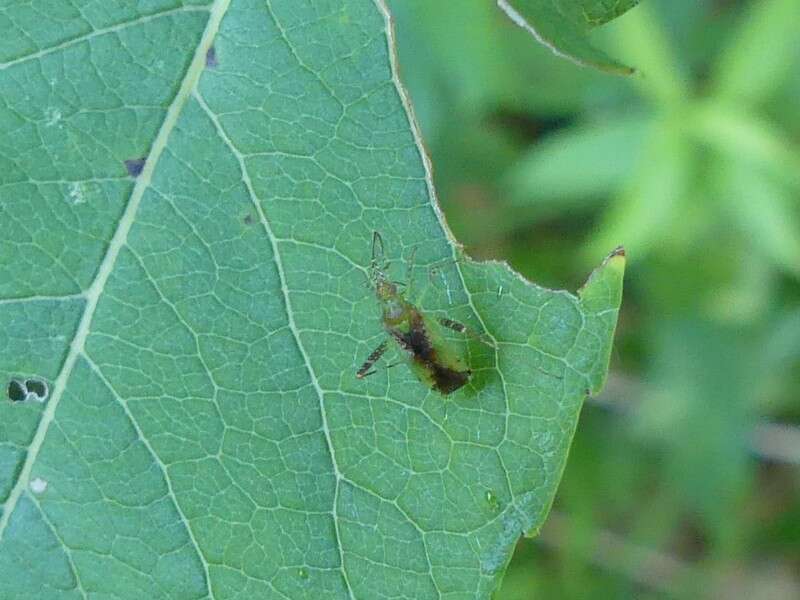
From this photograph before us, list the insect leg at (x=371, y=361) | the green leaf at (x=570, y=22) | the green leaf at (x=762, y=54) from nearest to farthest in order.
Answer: the green leaf at (x=570, y=22) → the insect leg at (x=371, y=361) → the green leaf at (x=762, y=54)

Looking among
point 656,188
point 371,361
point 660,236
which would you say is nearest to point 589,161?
point 656,188

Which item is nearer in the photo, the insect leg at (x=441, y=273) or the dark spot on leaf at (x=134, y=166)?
the dark spot on leaf at (x=134, y=166)

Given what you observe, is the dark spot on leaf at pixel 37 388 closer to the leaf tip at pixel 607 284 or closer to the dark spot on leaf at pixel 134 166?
the dark spot on leaf at pixel 134 166

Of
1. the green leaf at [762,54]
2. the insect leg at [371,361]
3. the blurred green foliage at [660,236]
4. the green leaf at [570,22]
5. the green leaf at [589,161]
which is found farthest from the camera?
the green leaf at [589,161]

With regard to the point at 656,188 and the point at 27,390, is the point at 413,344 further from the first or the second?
the point at 656,188

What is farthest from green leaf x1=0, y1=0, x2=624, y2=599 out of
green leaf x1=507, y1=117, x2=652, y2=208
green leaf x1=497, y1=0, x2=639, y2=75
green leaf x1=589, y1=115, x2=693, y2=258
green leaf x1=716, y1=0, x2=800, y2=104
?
green leaf x1=716, y1=0, x2=800, y2=104

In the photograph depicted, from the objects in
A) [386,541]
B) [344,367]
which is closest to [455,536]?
[386,541]

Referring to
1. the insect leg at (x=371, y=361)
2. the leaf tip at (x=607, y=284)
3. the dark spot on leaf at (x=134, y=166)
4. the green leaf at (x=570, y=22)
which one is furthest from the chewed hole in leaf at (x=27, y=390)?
the green leaf at (x=570, y=22)
